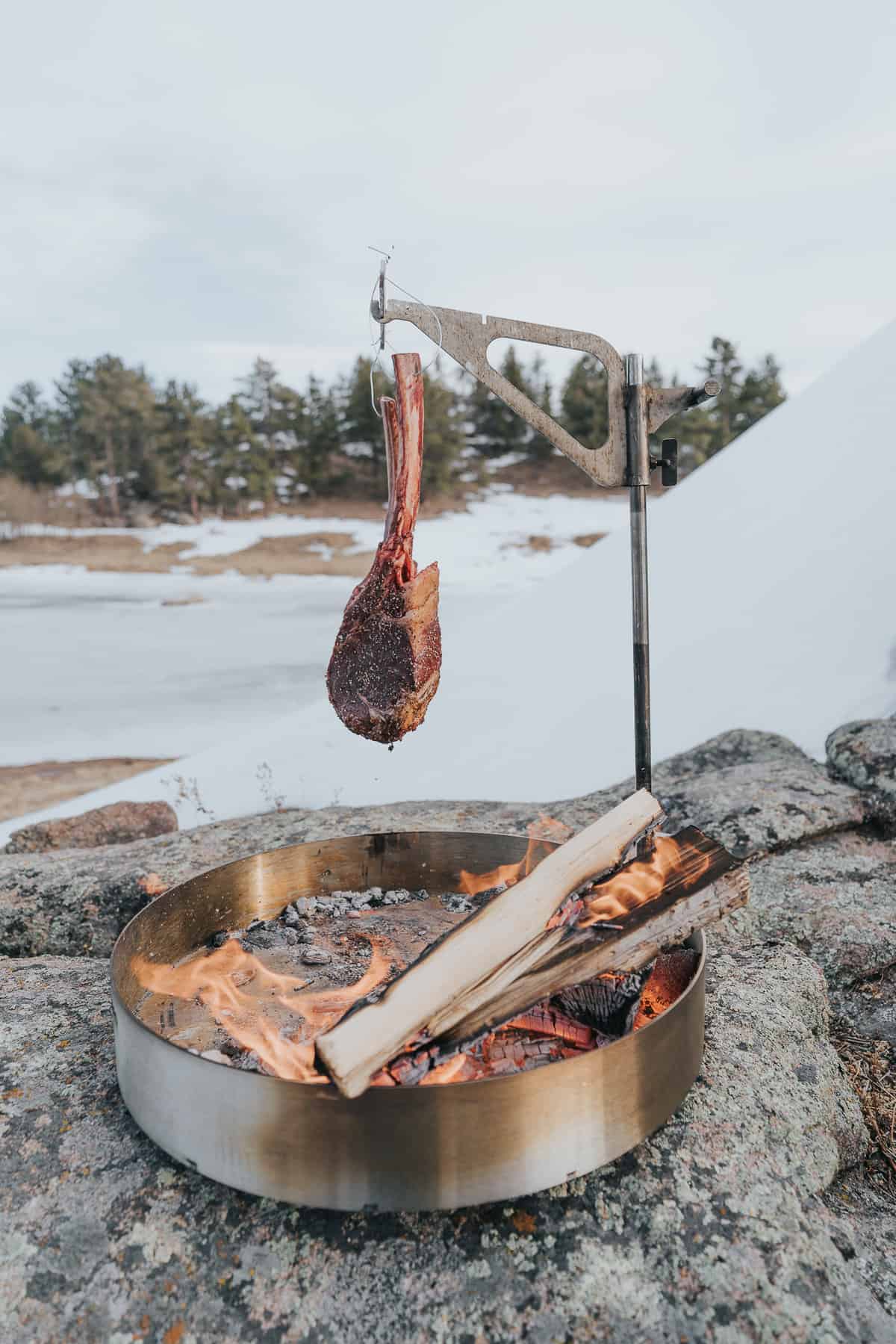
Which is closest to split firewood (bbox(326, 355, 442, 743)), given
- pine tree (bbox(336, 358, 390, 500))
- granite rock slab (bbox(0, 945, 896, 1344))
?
granite rock slab (bbox(0, 945, 896, 1344))

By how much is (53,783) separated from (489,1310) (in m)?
7.28

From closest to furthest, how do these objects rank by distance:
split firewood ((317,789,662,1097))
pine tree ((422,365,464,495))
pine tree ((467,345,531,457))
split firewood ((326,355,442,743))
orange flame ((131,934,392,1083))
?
1. split firewood ((317,789,662,1097))
2. orange flame ((131,934,392,1083))
3. split firewood ((326,355,442,743))
4. pine tree ((422,365,464,495))
5. pine tree ((467,345,531,457))

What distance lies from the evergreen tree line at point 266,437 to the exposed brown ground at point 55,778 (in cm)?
1970

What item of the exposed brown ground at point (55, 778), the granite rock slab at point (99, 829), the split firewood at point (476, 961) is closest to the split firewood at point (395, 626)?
the split firewood at point (476, 961)

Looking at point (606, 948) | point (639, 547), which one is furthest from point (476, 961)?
point (639, 547)

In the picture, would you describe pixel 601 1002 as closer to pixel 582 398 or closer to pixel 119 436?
pixel 582 398

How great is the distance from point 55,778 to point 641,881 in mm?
7100

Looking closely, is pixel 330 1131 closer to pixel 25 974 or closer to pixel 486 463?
pixel 25 974

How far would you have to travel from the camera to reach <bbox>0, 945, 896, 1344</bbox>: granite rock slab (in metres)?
1.58

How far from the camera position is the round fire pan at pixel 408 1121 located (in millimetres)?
Answer: 1671

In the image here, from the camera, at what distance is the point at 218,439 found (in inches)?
1159

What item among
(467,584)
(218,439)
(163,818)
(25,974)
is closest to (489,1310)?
(25,974)

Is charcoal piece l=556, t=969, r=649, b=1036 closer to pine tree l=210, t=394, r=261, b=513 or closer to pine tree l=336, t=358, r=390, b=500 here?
pine tree l=336, t=358, r=390, b=500

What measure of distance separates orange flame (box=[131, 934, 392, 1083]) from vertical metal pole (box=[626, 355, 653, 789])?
1000 mm
